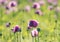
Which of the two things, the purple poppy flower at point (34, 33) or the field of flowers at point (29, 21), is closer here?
the purple poppy flower at point (34, 33)

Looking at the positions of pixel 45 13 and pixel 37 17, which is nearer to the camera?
pixel 37 17

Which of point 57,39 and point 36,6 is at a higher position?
point 36,6

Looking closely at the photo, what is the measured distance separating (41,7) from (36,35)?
1.05 meters

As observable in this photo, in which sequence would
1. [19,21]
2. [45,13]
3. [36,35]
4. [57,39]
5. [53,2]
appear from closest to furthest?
[36,35] → [57,39] → [19,21] → [45,13] → [53,2]

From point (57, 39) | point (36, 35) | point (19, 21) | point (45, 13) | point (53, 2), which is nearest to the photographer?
point (36, 35)

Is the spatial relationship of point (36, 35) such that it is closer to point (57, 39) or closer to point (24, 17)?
point (57, 39)

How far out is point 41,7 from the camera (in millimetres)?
3227

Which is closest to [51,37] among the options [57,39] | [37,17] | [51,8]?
[57,39]

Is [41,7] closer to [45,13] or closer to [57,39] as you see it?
[45,13]

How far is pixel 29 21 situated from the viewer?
7.75ft

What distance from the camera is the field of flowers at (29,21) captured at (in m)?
2.37

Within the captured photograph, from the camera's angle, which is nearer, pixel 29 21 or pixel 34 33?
pixel 34 33

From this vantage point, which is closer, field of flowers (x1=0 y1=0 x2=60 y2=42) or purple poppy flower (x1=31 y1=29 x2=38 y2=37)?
purple poppy flower (x1=31 y1=29 x2=38 y2=37)

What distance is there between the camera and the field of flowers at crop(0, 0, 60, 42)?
2373 millimetres
